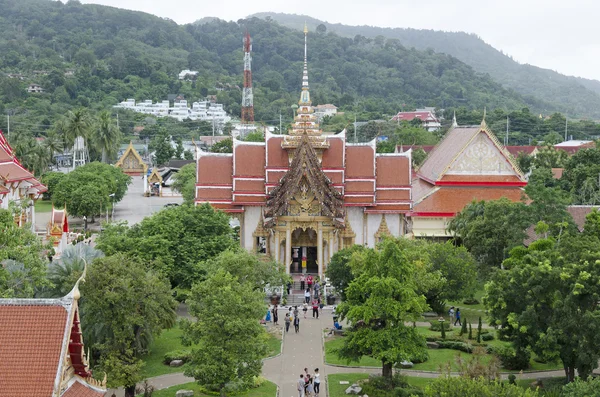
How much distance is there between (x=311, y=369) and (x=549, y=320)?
32.4 feet

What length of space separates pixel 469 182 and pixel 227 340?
34392 mm

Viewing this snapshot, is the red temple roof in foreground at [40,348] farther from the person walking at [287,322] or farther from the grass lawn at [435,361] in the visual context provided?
the person walking at [287,322]

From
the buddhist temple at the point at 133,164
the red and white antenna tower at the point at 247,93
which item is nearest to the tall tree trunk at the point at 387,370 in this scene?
the buddhist temple at the point at 133,164

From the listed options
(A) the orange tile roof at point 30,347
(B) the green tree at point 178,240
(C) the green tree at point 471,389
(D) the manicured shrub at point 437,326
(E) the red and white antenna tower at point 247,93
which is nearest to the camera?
(A) the orange tile roof at point 30,347

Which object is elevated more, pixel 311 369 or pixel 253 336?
pixel 253 336

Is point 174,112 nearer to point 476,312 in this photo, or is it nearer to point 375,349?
point 476,312

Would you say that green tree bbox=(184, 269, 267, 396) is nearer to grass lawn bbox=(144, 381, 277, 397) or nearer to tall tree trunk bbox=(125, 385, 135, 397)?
grass lawn bbox=(144, 381, 277, 397)

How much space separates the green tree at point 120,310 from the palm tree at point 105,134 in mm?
75006

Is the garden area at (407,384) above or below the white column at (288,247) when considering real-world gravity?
below

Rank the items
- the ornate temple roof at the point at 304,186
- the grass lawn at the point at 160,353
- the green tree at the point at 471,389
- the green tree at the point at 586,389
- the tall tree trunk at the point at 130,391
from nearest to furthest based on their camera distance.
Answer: the green tree at the point at 471,389 < the green tree at the point at 586,389 < the tall tree trunk at the point at 130,391 < the grass lawn at the point at 160,353 < the ornate temple roof at the point at 304,186

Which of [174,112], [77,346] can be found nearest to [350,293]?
[77,346]

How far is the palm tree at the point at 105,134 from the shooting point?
106m

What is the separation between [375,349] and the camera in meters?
31.8

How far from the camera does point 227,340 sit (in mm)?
29969
